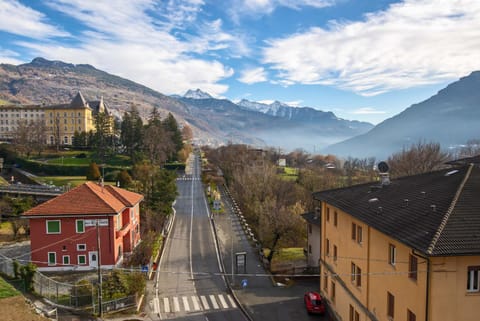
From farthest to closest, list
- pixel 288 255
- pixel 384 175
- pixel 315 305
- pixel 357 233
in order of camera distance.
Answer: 1. pixel 288 255
2. pixel 315 305
3. pixel 384 175
4. pixel 357 233

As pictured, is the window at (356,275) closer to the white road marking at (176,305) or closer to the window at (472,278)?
the window at (472,278)

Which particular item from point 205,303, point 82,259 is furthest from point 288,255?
point 82,259

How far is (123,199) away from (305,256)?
20036 mm

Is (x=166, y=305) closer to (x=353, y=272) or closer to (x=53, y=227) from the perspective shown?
(x=53, y=227)

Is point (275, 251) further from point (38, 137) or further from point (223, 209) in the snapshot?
point (38, 137)

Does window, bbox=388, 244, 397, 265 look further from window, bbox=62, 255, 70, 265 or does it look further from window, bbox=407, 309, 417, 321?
window, bbox=62, 255, 70, 265

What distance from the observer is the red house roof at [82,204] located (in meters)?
33.2

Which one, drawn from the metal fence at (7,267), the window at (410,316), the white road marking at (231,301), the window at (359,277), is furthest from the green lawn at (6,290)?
the window at (410,316)

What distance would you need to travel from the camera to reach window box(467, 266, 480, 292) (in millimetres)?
13961

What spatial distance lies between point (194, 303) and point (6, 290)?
13.0 m

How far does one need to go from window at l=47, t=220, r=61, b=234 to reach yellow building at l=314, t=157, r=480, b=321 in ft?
78.2

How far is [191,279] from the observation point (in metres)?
32.9

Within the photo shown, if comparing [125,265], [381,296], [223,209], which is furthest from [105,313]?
[223,209]

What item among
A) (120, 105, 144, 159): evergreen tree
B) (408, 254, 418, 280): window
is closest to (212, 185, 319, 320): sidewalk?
(408, 254, 418, 280): window
